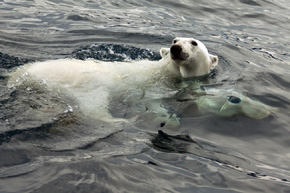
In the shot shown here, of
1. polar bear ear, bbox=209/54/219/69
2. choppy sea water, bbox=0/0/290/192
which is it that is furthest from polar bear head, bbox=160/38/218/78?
choppy sea water, bbox=0/0/290/192

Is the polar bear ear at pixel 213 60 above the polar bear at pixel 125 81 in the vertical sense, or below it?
above

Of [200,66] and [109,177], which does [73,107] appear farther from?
[200,66]

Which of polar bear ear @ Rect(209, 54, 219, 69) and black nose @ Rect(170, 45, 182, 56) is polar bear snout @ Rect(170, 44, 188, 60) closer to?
black nose @ Rect(170, 45, 182, 56)

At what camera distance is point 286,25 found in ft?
39.4

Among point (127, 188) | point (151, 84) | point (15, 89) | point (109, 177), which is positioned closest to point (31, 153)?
point (109, 177)

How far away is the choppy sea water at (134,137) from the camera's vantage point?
Result: 3408 millimetres

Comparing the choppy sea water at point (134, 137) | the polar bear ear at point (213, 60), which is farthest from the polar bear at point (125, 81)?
the polar bear ear at point (213, 60)

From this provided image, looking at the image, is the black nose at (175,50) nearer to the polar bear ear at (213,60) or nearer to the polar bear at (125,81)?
the polar bear at (125,81)

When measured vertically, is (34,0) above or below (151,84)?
above

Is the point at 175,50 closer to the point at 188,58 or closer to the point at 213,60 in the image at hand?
the point at 188,58

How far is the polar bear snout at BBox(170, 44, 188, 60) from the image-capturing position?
538 cm

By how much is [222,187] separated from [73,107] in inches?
104

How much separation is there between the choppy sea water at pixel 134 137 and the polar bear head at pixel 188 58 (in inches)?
22.7

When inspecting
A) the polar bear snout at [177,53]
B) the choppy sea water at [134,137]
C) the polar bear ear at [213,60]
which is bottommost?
the choppy sea water at [134,137]
